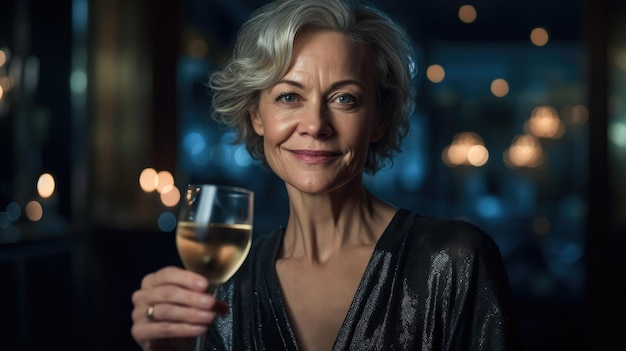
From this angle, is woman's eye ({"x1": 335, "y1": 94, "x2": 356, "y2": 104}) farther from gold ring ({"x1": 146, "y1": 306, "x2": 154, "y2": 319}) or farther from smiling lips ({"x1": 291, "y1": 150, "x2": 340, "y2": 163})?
gold ring ({"x1": 146, "y1": 306, "x2": 154, "y2": 319})

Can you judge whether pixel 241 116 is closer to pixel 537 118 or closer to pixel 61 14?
pixel 61 14

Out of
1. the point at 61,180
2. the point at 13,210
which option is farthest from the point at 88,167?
the point at 13,210

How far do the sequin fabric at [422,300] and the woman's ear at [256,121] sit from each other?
0.34m

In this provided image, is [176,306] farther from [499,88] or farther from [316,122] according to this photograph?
[499,88]

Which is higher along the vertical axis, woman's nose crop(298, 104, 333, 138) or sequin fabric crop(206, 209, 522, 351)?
woman's nose crop(298, 104, 333, 138)

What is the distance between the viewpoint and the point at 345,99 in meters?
1.60

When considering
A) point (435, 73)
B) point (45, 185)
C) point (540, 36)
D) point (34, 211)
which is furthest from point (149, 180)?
point (540, 36)

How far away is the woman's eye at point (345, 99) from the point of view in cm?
159

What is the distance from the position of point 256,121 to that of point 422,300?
0.55 m

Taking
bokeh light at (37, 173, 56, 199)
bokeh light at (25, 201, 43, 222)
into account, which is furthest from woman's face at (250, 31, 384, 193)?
bokeh light at (37, 173, 56, 199)

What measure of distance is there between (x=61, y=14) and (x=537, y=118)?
5822 millimetres

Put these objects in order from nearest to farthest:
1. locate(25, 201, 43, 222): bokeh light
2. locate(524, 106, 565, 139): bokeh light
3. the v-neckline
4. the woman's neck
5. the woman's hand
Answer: the woman's hand < the v-neckline < the woman's neck < locate(25, 201, 43, 222): bokeh light < locate(524, 106, 565, 139): bokeh light

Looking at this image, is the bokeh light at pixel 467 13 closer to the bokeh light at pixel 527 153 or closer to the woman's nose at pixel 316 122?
the bokeh light at pixel 527 153

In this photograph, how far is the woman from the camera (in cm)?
154
